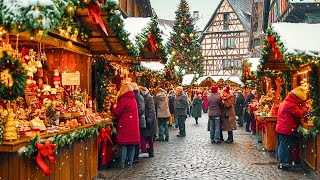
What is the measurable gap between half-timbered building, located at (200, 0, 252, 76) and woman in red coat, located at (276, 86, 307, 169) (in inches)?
2073

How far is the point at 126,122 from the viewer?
1208 cm

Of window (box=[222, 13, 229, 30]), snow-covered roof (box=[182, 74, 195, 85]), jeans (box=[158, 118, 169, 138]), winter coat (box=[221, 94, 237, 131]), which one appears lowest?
jeans (box=[158, 118, 169, 138])

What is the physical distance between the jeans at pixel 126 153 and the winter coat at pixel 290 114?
11.1 feet

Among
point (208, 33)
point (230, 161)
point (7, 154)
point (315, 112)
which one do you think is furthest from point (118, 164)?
point (208, 33)

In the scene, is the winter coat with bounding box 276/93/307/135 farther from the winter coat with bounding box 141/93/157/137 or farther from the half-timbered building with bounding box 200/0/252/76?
the half-timbered building with bounding box 200/0/252/76

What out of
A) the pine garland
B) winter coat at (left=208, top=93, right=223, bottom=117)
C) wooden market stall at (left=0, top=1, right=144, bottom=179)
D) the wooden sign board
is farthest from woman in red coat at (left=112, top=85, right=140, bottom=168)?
winter coat at (left=208, top=93, right=223, bottom=117)

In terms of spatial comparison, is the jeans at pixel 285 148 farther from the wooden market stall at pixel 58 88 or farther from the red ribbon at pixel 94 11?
the red ribbon at pixel 94 11

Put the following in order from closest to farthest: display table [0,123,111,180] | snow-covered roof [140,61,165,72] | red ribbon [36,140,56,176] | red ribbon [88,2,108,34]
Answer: display table [0,123,111,180]
red ribbon [36,140,56,176]
red ribbon [88,2,108,34]
snow-covered roof [140,61,165,72]

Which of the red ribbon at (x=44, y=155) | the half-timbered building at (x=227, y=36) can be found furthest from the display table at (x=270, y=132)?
the half-timbered building at (x=227, y=36)

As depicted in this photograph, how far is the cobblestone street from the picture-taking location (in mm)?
10938

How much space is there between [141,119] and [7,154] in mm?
6093

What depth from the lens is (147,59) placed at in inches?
669

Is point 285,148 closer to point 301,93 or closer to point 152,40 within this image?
point 301,93

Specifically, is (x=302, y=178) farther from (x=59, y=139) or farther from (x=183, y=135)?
(x=183, y=135)
